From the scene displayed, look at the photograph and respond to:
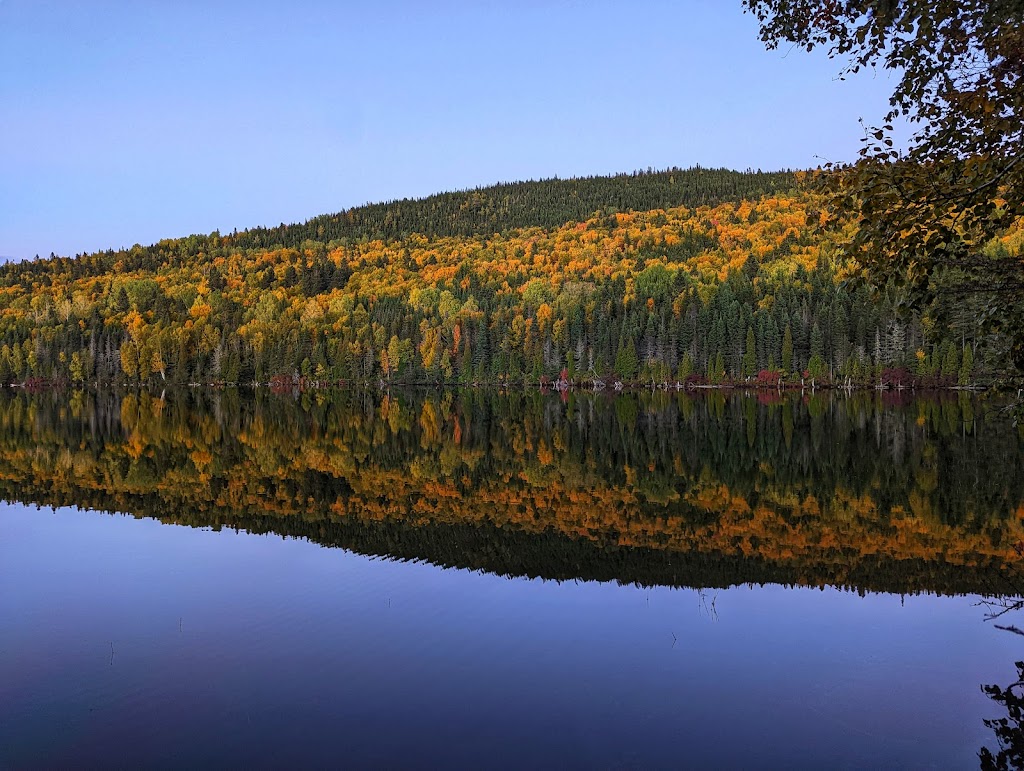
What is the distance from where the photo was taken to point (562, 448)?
46.6 metres

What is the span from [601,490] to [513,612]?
15690 millimetres

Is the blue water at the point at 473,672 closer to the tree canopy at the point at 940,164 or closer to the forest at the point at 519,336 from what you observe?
the tree canopy at the point at 940,164

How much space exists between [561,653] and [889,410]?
234 ft

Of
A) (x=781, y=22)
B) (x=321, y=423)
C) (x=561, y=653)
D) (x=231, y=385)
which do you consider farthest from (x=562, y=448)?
(x=231, y=385)

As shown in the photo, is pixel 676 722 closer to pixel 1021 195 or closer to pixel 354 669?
pixel 354 669

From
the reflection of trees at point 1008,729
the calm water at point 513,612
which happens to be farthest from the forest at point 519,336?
the reflection of trees at point 1008,729

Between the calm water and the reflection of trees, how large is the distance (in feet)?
0.34

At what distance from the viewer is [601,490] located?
33219mm

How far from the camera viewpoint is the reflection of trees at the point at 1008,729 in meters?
10.8

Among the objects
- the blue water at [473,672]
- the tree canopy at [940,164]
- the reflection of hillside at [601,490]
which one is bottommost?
the reflection of hillside at [601,490]

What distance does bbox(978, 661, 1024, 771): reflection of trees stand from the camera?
1080 cm

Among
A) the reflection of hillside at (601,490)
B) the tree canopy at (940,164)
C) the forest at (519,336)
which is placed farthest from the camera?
the forest at (519,336)

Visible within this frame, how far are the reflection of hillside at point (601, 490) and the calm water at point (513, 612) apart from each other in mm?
200

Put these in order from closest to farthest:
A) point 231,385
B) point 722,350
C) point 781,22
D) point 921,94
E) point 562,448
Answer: point 921,94 < point 781,22 < point 562,448 < point 722,350 < point 231,385
